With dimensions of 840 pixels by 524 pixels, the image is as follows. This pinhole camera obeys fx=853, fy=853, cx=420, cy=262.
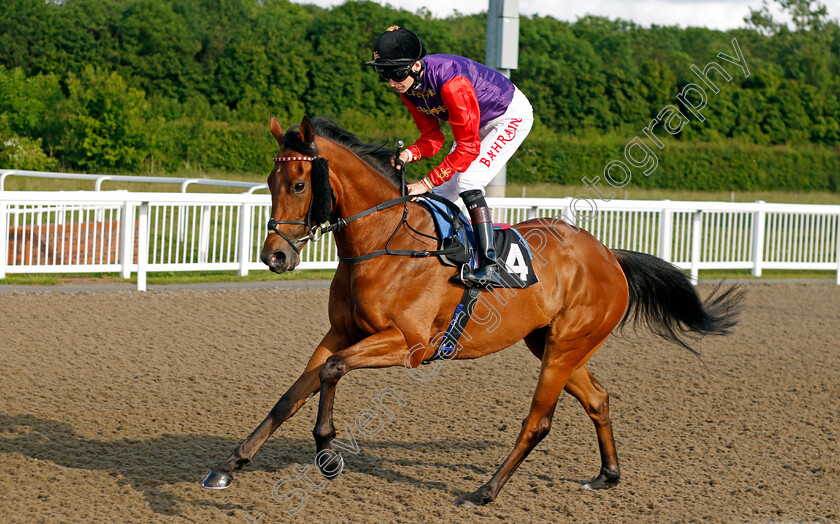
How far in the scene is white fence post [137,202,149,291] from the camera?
830 cm

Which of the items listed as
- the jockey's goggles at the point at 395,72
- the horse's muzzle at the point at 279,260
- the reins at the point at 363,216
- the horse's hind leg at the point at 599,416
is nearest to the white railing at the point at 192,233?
the horse's hind leg at the point at 599,416

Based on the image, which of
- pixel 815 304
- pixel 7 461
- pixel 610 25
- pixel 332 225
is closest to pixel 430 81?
pixel 332 225

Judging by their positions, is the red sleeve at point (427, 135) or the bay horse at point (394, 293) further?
the red sleeve at point (427, 135)

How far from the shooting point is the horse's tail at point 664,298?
448 centimetres

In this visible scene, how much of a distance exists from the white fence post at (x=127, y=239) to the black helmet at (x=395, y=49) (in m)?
5.39

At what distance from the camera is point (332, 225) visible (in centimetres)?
352

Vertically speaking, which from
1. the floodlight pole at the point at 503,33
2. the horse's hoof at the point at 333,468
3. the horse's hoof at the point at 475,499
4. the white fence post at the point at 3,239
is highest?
the floodlight pole at the point at 503,33

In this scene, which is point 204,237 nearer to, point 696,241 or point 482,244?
point 696,241

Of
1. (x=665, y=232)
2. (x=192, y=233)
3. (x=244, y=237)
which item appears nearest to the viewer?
(x=192, y=233)

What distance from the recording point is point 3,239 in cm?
804

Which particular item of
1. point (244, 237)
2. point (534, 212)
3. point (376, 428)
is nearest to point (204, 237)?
point (244, 237)

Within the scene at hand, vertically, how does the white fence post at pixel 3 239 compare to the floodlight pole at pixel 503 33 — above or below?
below

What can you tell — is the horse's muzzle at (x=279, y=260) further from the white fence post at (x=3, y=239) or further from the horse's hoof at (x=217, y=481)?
the white fence post at (x=3, y=239)

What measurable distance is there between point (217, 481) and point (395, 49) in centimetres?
191
